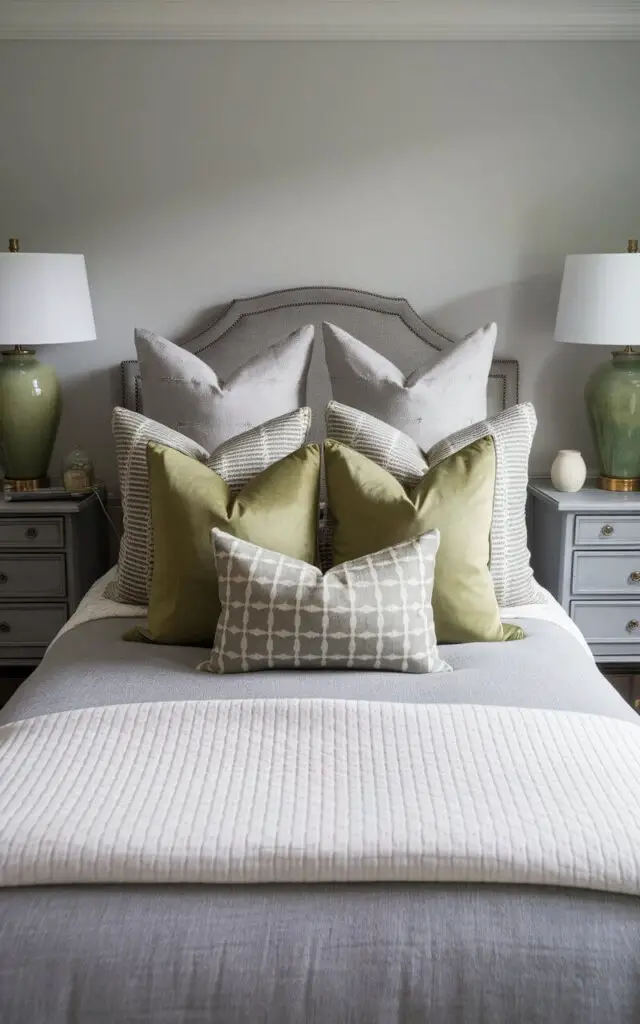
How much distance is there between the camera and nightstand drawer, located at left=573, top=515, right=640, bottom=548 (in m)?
3.01

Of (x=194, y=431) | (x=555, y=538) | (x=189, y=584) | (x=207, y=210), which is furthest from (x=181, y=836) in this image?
(x=207, y=210)

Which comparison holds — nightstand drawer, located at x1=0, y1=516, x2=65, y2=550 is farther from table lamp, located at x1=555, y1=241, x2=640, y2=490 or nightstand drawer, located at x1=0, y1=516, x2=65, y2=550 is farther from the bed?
the bed

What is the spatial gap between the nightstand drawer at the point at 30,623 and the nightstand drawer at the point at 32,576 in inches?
1.7

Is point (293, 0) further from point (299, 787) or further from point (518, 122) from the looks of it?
point (299, 787)

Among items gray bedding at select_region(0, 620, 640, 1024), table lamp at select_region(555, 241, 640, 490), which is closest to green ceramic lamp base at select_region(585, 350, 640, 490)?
table lamp at select_region(555, 241, 640, 490)

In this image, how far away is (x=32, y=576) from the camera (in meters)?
3.05

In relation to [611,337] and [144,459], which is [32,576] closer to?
[144,459]

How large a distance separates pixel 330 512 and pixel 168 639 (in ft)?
1.53

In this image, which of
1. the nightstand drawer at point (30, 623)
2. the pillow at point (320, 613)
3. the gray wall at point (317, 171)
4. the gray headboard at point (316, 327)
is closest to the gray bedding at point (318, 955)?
the pillow at point (320, 613)

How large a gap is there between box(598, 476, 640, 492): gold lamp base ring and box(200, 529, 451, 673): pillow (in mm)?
1327

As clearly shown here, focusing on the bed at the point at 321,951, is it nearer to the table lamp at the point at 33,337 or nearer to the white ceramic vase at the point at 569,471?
the white ceramic vase at the point at 569,471

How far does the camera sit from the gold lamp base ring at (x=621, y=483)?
315cm

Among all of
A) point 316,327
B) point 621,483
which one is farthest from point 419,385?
point 621,483

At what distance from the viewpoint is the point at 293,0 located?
122 inches
